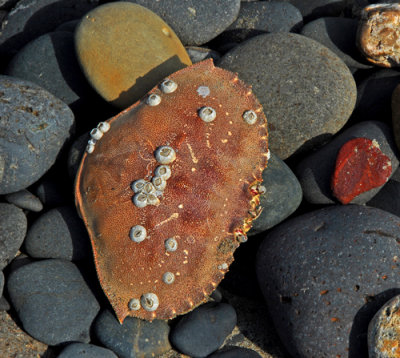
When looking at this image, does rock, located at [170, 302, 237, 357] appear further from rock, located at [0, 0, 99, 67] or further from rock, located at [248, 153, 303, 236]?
rock, located at [0, 0, 99, 67]

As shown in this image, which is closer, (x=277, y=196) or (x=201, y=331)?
(x=201, y=331)

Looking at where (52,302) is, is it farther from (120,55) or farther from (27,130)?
(120,55)

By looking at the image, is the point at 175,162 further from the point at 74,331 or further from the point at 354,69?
the point at 354,69

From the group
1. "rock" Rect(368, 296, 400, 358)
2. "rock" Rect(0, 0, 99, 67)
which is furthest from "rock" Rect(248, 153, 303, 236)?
"rock" Rect(0, 0, 99, 67)

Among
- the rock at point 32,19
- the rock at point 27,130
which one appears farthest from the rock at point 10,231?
the rock at point 32,19

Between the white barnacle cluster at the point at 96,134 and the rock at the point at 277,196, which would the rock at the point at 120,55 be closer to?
the white barnacle cluster at the point at 96,134

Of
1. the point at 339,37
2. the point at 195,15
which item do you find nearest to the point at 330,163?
the point at 339,37
